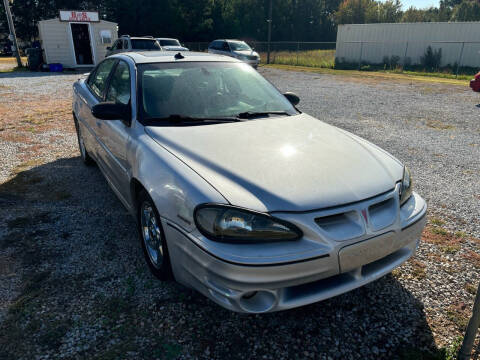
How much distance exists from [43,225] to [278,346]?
2.71 m

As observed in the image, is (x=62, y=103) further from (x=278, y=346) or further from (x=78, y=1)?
(x=78, y=1)

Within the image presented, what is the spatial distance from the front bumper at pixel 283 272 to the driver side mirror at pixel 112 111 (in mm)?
1193

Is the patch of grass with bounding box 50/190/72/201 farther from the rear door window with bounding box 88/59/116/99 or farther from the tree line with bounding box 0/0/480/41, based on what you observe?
the tree line with bounding box 0/0/480/41

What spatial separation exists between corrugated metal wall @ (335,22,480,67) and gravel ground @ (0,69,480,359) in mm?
21784

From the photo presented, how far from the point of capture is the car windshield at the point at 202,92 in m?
3.11

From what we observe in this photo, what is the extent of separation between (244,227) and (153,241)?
1.09 m

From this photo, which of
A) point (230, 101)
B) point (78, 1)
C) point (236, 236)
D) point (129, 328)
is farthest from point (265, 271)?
point (78, 1)

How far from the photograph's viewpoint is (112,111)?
3.01 meters

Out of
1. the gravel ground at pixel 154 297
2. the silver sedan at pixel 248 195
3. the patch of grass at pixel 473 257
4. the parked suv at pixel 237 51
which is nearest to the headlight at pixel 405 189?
the silver sedan at pixel 248 195

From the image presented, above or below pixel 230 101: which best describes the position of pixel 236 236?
below

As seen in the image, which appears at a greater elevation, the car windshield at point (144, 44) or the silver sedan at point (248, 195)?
the car windshield at point (144, 44)

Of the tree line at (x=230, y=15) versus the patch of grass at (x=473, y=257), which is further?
the tree line at (x=230, y=15)

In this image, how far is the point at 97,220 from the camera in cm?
377

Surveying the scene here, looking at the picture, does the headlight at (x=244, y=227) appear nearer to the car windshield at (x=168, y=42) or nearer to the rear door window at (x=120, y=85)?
the rear door window at (x=120, y=85)
